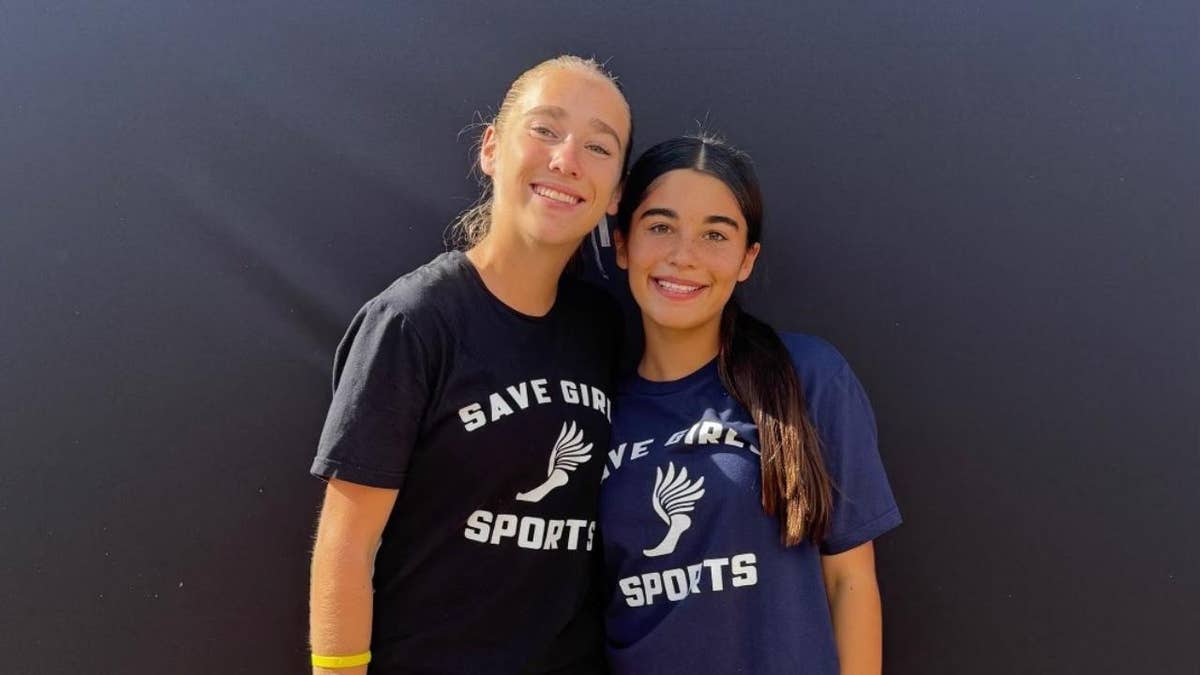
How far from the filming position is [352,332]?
143cm

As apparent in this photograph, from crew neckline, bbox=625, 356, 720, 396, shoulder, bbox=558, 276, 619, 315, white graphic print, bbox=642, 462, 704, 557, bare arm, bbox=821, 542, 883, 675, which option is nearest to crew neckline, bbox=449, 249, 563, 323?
shoulder, bbox=558, 276, 619, 315

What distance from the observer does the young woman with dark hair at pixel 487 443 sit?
1346 millimetres

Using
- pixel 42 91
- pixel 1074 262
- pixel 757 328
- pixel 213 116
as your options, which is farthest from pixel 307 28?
pixel 1074 262

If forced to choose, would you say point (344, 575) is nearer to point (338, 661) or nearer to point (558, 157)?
point (338, 661)

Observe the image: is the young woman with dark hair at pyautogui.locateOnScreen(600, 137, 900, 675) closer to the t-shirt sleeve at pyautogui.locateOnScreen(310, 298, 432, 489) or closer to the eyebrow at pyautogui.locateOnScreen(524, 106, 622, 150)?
the eyebrow at pyautogui.locateOnScreen(524, 106, 622, 150)

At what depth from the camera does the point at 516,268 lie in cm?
155

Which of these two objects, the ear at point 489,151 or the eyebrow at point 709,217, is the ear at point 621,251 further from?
the ear at point 489,151

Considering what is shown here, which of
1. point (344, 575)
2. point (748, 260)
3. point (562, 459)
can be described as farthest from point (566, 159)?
point (344, 575)

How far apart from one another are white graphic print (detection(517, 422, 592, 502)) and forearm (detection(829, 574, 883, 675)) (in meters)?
0.48

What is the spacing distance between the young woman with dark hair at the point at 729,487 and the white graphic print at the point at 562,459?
9cm

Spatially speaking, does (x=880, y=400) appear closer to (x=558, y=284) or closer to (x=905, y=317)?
(x=905, y=317)

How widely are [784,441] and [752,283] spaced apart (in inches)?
22.8

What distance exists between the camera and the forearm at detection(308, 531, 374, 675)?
1.34m

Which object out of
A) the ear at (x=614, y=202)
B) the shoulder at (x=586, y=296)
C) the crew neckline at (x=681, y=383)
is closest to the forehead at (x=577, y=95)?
the ear at (x=614, y=202)
